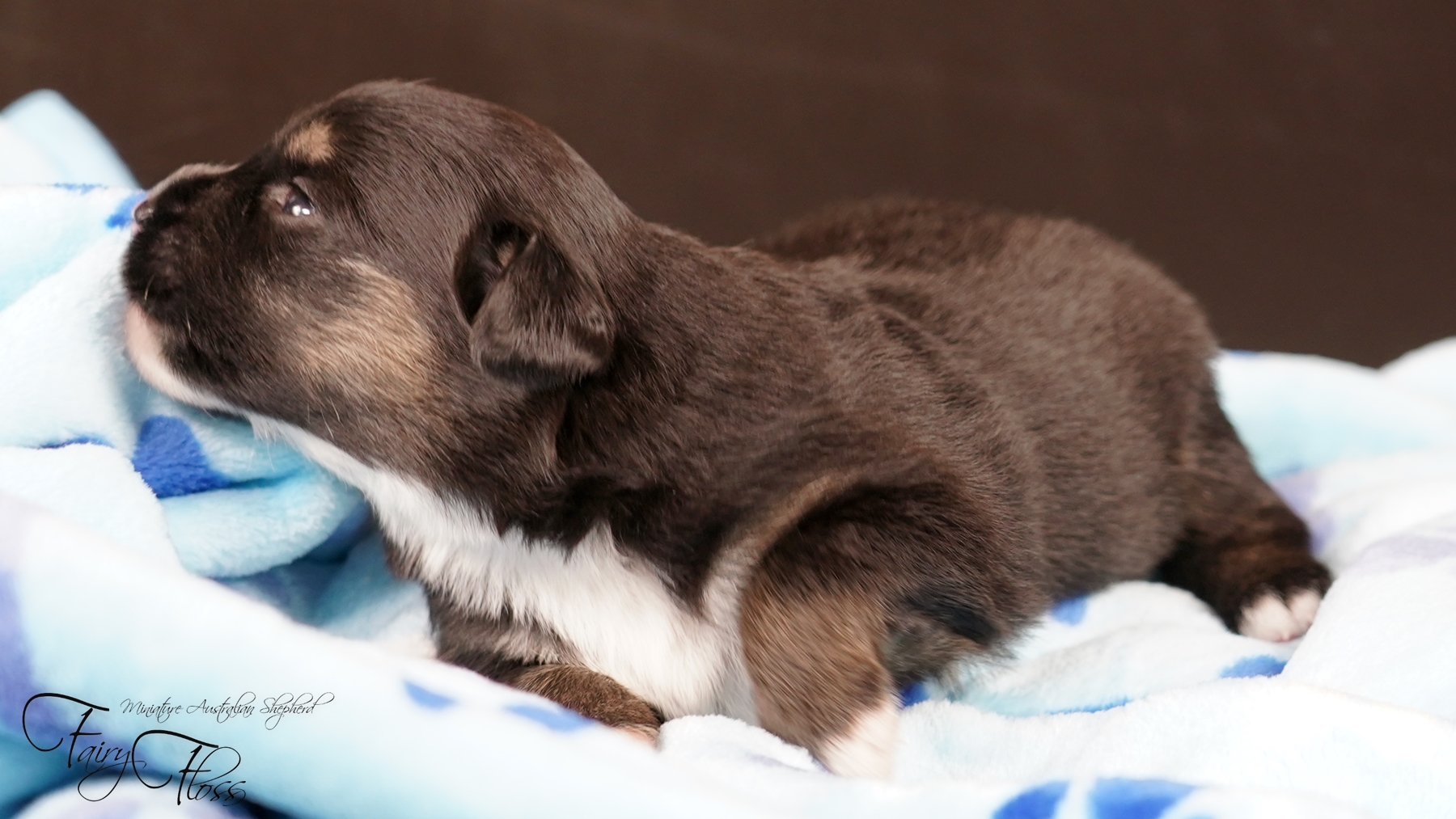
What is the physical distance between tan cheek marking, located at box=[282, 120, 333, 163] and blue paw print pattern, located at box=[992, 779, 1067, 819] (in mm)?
1339

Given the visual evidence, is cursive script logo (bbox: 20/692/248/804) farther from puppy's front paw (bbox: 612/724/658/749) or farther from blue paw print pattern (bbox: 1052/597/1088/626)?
blue paw print pattern (bbox: 1052/597/1088/626)

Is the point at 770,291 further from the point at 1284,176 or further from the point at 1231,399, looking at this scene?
the point at 1284,176

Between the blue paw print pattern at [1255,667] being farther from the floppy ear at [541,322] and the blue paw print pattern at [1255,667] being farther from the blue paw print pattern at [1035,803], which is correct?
the floppy ear at [541,322]

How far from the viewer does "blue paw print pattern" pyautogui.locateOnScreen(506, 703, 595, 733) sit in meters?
1.50

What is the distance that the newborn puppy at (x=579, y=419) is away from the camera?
6.28 ft

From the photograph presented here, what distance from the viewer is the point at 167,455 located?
2.16 metres

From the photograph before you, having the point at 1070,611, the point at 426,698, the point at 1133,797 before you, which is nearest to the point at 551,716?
the point at 426,698

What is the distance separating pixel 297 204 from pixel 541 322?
1.50ft

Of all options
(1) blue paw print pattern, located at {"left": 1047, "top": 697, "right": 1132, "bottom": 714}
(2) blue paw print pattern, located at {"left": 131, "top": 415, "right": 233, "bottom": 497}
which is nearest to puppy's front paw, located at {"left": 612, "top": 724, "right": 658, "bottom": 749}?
(1) blue paw print pattern, located at {"left": 1047, "top": 697, "right": 1132, "bottom": 714}

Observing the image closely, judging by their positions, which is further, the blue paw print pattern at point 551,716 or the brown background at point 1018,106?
the brown background at point 1018,106

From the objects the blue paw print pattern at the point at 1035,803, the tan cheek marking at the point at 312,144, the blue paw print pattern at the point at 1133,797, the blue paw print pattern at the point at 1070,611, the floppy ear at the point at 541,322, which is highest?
the tan cheek marking at the point at 312,144

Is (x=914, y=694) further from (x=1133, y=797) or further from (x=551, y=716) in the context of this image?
(x=551, y=716)

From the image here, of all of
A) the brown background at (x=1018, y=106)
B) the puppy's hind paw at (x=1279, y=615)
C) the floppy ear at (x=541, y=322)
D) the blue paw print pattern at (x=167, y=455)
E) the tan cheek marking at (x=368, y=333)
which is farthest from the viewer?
the brown background at (x=1018, y=106)

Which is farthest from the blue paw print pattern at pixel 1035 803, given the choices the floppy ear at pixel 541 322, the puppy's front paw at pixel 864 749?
the floppy ear at pixel 541 322
